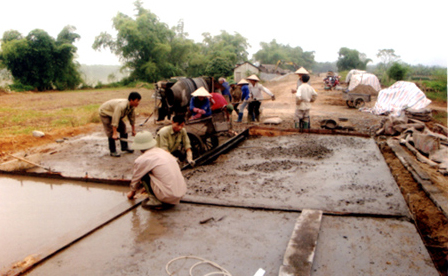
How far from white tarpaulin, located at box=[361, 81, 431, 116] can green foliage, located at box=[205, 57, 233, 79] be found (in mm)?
26062

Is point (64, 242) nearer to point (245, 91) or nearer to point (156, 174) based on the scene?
point (156, 174)

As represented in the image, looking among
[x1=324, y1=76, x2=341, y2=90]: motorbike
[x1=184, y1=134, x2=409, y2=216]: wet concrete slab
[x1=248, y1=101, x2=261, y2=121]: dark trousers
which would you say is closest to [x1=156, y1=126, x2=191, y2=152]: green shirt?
[x1=184, y1=134, x2=409, y2=216]: wet concrete slab

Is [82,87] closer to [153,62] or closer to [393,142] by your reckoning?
[153,62]

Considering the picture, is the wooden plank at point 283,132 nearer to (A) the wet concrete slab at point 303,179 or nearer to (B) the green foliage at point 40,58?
(A) the wet concrete slab at point 303,179

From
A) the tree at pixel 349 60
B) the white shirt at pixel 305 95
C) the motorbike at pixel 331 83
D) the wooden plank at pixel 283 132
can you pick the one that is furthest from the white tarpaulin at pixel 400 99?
the tree at pixel 349 60

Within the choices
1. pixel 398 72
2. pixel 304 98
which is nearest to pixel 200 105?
pixel 304 98

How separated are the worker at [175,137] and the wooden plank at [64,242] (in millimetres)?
1004

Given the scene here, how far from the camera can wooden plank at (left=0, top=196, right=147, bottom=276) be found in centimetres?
279

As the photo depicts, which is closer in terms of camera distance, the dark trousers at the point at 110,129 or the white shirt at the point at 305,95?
the dark trousers at the point at 110,129

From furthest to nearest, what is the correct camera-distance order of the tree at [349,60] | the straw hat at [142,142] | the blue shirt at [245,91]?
1. the tree at [349,60]
2. the blue shirt at [245,91]
3. the straw hat at [142,142]

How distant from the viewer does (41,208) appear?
4832 millimetres

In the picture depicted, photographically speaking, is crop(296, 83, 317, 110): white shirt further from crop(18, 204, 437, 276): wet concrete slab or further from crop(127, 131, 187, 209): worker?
crop(127, 131, 187, 209): worker

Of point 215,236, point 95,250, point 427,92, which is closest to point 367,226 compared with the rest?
point 215,236

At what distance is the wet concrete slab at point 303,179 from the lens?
4.07 metres
